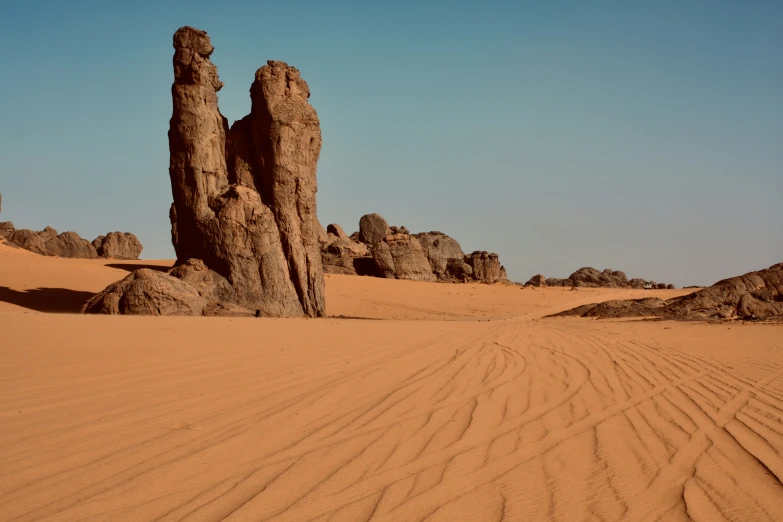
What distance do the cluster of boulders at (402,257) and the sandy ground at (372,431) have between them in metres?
22.4

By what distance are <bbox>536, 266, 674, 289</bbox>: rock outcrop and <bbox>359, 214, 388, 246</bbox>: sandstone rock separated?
11.6m

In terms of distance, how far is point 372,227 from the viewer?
40.6 meters

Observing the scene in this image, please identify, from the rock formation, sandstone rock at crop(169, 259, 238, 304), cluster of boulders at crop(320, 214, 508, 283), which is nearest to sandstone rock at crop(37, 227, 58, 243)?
cluster of boulders at crop(320, 214, 508, 283)

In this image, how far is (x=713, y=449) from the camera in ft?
11.8

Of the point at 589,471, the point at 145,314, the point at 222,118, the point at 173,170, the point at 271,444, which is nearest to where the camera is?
the point at 589,471

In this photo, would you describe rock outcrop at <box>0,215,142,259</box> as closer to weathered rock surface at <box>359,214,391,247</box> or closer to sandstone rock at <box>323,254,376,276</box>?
sandstone rock at <box>323,254,376,276</box>

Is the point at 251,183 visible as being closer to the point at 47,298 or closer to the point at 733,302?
the point at 47,298

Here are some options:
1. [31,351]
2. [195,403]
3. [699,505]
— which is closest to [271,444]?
[195,403]

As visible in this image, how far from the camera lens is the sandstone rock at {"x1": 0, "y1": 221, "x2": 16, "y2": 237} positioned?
33.3 meters

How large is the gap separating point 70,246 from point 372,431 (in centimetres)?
3597

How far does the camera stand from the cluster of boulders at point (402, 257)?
30469 mm

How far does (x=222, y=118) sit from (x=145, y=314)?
6765 millimetres

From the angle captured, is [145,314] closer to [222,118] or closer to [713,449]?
[222,118]

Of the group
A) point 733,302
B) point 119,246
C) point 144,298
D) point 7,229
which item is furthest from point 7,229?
point 733,302
